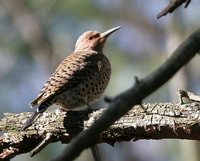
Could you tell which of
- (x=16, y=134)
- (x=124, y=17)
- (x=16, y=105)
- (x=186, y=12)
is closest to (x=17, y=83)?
(x=16, y=105)

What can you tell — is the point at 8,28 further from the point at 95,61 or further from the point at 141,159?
the point at 95,61

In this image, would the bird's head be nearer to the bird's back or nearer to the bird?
the bird

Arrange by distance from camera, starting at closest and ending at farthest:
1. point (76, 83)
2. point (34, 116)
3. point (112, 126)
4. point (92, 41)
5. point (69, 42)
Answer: point (112, 126) < point (34, 116) < point (76, 83) < point (92, 41) < point (69, 42)

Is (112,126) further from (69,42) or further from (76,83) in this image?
(69,42)

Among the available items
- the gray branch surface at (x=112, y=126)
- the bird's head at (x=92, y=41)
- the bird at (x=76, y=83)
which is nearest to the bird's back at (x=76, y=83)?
the bird at (x=76, y=83)

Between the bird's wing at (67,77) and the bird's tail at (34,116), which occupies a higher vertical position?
the bird's wing at (67,77)

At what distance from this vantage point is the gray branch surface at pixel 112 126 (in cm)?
357

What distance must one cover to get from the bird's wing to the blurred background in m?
3.16

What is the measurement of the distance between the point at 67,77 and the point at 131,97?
345 centimetres

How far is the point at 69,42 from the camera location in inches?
391

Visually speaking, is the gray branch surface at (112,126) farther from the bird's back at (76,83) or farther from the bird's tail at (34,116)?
the bird's back at (76,83)

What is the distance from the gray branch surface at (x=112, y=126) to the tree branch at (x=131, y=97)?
165cm

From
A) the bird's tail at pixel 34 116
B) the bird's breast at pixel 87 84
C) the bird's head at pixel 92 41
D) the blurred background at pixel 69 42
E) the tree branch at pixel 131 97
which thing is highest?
the blurred background at pixel 69 42

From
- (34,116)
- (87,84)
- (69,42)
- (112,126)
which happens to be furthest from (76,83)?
(69,42)
